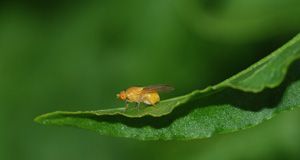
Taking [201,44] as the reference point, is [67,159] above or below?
below

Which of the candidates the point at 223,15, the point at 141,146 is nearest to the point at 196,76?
the point at 141,146

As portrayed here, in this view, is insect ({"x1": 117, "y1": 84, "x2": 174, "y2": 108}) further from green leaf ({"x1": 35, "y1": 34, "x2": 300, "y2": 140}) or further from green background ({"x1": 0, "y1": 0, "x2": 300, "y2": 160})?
green background ({"x1": 0, "y1": 0, "x2": 300, "y2": 160})

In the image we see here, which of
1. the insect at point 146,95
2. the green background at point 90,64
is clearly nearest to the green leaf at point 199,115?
the insect at point 146,95

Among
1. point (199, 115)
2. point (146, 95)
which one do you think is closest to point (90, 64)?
point (146, 95)

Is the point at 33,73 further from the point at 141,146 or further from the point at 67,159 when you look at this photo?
the point at 141,146

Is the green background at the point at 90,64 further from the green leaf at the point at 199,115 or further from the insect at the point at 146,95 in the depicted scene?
the green leaf at the point at 199,115

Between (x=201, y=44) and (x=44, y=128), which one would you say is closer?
(x=201, y=44)
